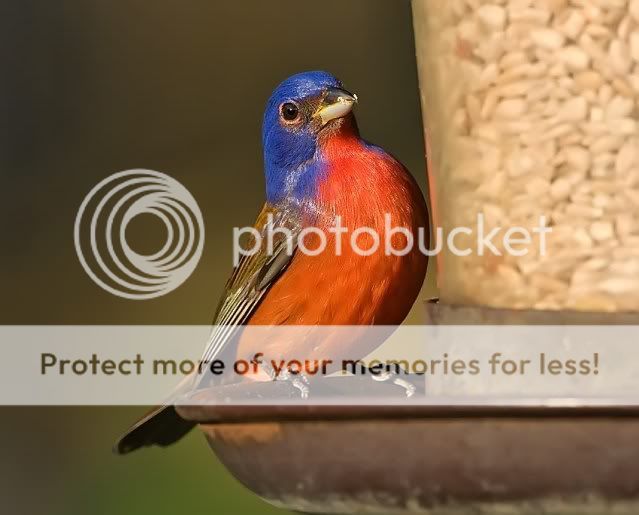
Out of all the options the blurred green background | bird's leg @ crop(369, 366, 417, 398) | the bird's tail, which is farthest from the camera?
the blurred green background

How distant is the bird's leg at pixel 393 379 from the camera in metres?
2.59

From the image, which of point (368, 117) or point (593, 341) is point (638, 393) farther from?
point (368, 117)

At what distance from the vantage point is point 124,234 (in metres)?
5.12

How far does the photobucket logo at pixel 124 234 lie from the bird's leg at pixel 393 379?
2090 mm

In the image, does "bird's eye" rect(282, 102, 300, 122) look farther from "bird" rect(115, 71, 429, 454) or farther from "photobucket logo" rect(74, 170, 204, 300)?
"photobucket logo" rect(74, 170, 204, 300)

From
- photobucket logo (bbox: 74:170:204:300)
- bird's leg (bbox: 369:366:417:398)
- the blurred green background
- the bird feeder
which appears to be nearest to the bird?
bird's leg (bbox: 369:366:417:398)

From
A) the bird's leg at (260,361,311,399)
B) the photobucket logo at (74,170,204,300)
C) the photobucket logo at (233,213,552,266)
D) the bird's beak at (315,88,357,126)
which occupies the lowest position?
the photobucket logo at (74,170,204,300)

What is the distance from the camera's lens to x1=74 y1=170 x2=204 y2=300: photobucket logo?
16.3 feet

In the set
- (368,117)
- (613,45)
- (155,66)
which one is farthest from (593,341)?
(155,66)

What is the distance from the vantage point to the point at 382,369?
114 inches

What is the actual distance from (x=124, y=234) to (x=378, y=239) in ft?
7.38

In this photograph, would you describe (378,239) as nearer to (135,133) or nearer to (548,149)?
(548,149)

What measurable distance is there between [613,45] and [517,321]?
446 millimetres

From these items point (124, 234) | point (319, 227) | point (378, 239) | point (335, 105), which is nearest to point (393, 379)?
point (378, 239)
